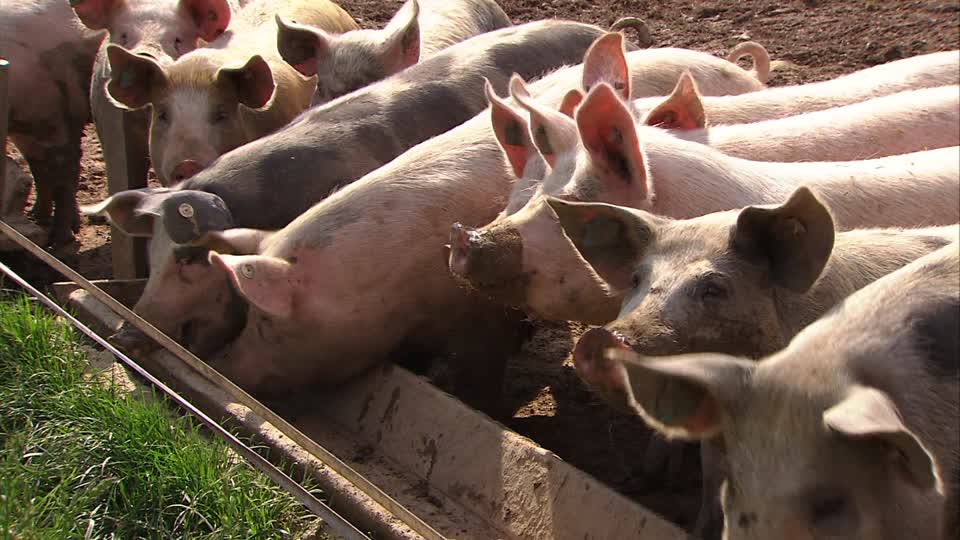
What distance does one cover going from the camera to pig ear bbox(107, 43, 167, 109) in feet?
17.1

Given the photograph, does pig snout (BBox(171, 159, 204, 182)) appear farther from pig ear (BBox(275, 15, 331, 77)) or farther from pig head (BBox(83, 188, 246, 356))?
pig ear (BBox(275, 15, 331, 77))

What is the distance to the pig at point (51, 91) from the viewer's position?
21.1 feet

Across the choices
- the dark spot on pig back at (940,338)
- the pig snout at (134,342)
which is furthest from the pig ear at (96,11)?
the dark spot on pig back at (940,338)

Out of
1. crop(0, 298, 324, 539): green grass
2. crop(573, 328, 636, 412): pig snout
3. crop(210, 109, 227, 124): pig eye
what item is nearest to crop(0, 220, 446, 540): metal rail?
crop(0, 298, 324, 539): green grass

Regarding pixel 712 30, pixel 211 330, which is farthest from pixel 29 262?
pixel 712 30

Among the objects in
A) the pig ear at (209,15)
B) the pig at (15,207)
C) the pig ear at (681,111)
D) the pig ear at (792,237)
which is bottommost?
the pig at (15,207)

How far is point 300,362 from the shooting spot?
14.0 feet

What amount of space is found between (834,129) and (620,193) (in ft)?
3.67

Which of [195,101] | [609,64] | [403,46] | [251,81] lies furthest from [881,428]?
[403,46]

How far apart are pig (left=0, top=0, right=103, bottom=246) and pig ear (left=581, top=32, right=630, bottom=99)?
335 cm

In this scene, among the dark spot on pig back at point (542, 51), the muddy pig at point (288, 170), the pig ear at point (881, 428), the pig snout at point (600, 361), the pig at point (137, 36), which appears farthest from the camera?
the pig at point (137, 36)

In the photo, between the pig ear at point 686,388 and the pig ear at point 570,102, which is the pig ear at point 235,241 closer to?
the pig ear at point 570,102

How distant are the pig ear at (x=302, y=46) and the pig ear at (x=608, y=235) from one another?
273cm

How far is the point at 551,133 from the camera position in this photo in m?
3.81
